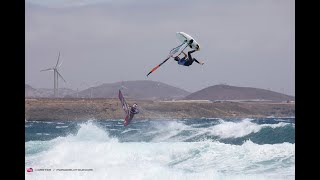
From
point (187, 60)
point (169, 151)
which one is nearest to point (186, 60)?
point (187, 60)

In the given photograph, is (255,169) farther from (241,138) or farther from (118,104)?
(118,104)

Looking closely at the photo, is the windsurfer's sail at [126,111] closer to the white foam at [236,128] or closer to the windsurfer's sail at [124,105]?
the windsurfer's sail at [124,105]

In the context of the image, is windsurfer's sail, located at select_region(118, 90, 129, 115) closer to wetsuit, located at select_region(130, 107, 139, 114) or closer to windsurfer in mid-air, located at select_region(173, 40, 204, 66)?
wetsuit, located at select_region(130, 107, 139, 114)

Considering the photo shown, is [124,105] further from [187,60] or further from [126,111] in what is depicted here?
[187,60]

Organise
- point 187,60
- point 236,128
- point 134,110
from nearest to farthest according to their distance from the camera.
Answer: point 187,60, point 134,110, point 236,128

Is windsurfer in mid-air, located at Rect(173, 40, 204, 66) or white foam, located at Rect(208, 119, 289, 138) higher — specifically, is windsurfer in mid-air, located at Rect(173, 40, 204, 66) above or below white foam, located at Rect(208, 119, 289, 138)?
above

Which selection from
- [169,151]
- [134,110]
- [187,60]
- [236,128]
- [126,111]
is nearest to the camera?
[187,60]

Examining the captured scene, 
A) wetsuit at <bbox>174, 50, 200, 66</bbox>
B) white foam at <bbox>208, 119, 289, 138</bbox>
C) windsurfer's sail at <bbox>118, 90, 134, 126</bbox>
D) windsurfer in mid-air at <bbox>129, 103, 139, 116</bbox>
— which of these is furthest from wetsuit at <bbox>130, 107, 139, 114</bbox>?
wetsuit at <bbox>174, 50, 200, 66</bbox>

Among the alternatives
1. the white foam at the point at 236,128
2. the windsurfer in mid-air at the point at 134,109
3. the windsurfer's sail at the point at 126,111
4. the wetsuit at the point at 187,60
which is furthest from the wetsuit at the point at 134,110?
the wetsuit at the point at 187,60

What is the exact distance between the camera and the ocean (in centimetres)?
762

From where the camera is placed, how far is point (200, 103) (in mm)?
10359

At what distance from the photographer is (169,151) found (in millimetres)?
8695

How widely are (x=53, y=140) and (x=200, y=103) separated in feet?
9.93
